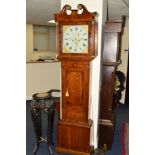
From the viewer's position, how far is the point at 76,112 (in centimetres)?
268

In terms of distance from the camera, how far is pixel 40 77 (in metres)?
5.52

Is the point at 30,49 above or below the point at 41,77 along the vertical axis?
above

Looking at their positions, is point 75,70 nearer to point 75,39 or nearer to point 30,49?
point 75,39

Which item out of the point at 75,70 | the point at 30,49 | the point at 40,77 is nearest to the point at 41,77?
the point at 40,77

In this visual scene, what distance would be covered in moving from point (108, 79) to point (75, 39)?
677 millimetres

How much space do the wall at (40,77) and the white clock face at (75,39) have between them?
2.94m

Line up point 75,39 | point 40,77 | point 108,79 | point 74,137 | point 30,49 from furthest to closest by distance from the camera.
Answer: point 30,49, point 40,77, point 108,79, point 74,137, point 75,39

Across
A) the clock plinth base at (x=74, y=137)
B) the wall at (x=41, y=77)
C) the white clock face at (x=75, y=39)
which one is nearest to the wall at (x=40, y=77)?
the wall at (x=41, y=77)

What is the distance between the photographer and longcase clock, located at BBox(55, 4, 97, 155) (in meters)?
2.50

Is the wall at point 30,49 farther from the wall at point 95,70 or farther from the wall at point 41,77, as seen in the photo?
the wall at point 95,70

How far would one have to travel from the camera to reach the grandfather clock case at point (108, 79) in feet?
8.86

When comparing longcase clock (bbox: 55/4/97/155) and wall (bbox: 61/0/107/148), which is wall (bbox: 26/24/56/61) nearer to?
wall (bbox: 61/0/107/148)
